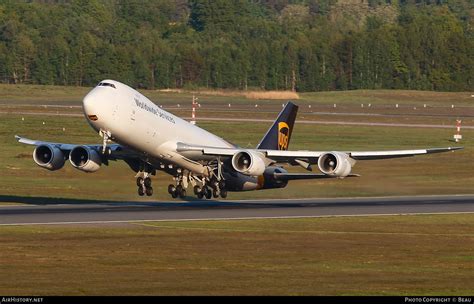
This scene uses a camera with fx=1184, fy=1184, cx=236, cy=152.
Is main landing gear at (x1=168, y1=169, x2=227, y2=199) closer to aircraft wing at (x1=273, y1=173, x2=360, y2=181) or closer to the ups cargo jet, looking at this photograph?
the ups cargo jet

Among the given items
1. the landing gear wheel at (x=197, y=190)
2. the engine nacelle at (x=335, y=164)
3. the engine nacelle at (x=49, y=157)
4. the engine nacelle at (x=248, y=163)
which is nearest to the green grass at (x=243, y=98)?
the engine nacelle at (x=49, y=157)

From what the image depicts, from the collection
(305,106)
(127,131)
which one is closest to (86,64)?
(305,106)

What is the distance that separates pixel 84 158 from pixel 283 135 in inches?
505

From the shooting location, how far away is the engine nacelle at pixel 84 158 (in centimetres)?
6025

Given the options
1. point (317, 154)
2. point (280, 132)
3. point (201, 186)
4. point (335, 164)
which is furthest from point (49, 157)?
point (335, 164)

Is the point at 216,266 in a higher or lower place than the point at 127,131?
lower

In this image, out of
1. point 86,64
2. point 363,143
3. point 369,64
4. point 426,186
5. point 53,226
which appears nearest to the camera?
point 53,226

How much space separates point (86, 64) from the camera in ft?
578

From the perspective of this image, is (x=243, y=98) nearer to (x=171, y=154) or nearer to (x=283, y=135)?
(x=283, y=135)

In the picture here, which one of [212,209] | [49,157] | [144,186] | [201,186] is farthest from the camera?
[212,209]

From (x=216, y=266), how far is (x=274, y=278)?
3435mm

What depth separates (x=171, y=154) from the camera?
59.1m

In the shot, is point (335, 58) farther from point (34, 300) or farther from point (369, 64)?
point (34, 300)

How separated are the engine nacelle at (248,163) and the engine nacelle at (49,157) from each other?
9102 millimetres
